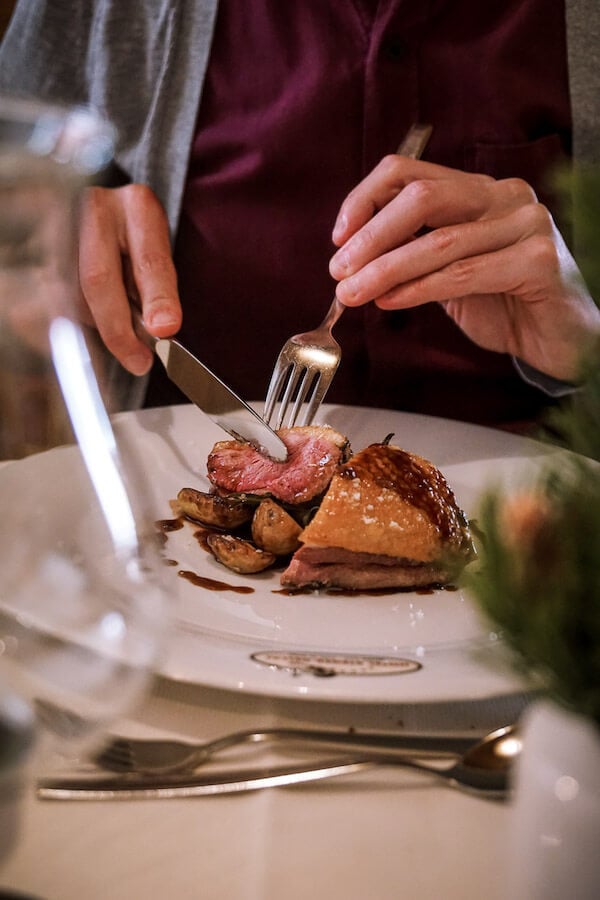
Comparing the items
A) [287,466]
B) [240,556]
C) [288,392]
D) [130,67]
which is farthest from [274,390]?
[130,67]

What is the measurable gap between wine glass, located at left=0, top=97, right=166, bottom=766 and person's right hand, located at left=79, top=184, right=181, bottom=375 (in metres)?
0.66

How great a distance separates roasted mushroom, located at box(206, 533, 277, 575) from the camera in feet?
3.86

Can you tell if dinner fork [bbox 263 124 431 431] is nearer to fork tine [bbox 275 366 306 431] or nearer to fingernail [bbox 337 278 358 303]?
fork tine [bbox 275 366 306 431]

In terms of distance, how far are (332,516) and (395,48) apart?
1.14 metres

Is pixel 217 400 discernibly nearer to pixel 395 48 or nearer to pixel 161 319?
pixel 161 319

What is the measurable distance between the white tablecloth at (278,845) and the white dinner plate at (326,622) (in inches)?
3.4

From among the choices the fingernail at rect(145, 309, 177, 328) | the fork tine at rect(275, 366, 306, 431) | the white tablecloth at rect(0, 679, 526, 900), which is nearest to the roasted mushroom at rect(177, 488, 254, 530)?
the fork tine at rect(275, 366, 306, 431)

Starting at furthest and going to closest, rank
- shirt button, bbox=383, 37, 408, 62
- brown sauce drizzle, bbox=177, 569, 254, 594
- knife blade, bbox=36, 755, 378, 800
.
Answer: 1. shirt button, bbox=383, 37, 408, 62
2. brown sauce drizzle, bbox=177, 569, 254, 594
3. knife blade, bbox=36, 755, 378, 800

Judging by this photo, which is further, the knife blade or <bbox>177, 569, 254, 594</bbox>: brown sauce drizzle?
<bbox>177, 569, 254, 594</bbox>: brown sauce drizzle

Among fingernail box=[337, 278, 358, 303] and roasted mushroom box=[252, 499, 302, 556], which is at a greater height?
fingernail box=[337, 278, 358, 303]

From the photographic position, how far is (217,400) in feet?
4.69

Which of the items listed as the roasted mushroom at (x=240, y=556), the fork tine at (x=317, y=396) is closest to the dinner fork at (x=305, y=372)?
the fork tine at (x=317, y=396)

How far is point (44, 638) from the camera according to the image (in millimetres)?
575

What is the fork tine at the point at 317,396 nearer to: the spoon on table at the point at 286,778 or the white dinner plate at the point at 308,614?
the white dinner plate at the point at 308,614
